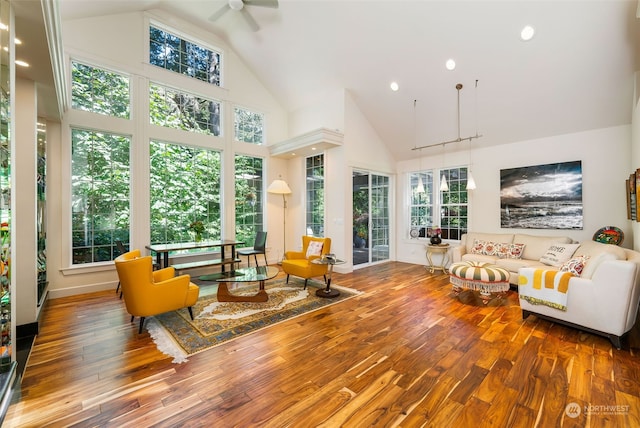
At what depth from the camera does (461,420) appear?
5.69 ft

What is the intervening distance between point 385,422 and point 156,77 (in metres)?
6.47

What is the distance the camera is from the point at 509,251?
5027mm

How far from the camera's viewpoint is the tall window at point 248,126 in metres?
6.40

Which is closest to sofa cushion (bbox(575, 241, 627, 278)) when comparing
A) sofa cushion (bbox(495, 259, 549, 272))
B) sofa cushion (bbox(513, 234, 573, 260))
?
sofa cushion (bbox(495, 259, 549, 272))

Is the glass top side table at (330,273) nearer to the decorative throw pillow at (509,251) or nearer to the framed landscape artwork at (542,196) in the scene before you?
the decorative throw pillow at (509,251)

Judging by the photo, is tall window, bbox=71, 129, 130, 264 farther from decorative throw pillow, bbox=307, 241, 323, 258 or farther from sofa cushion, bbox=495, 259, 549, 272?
sofa cushion, bbox=495, 259, 549, 272

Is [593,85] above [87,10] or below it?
below

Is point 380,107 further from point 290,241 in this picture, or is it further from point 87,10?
point 87,10

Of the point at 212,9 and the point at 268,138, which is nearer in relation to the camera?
the point at 212,9

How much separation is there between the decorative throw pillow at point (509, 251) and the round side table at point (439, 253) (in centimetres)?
96

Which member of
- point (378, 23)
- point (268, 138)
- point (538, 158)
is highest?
point (378, 23)

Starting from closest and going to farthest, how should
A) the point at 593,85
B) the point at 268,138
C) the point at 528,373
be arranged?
1. the point at 528,373
2. the point at 593,85
3. the point at 268,138

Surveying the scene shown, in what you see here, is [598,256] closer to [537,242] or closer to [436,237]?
[537,242]

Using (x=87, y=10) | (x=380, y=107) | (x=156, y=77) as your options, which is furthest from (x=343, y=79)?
(x=87, y=10)
